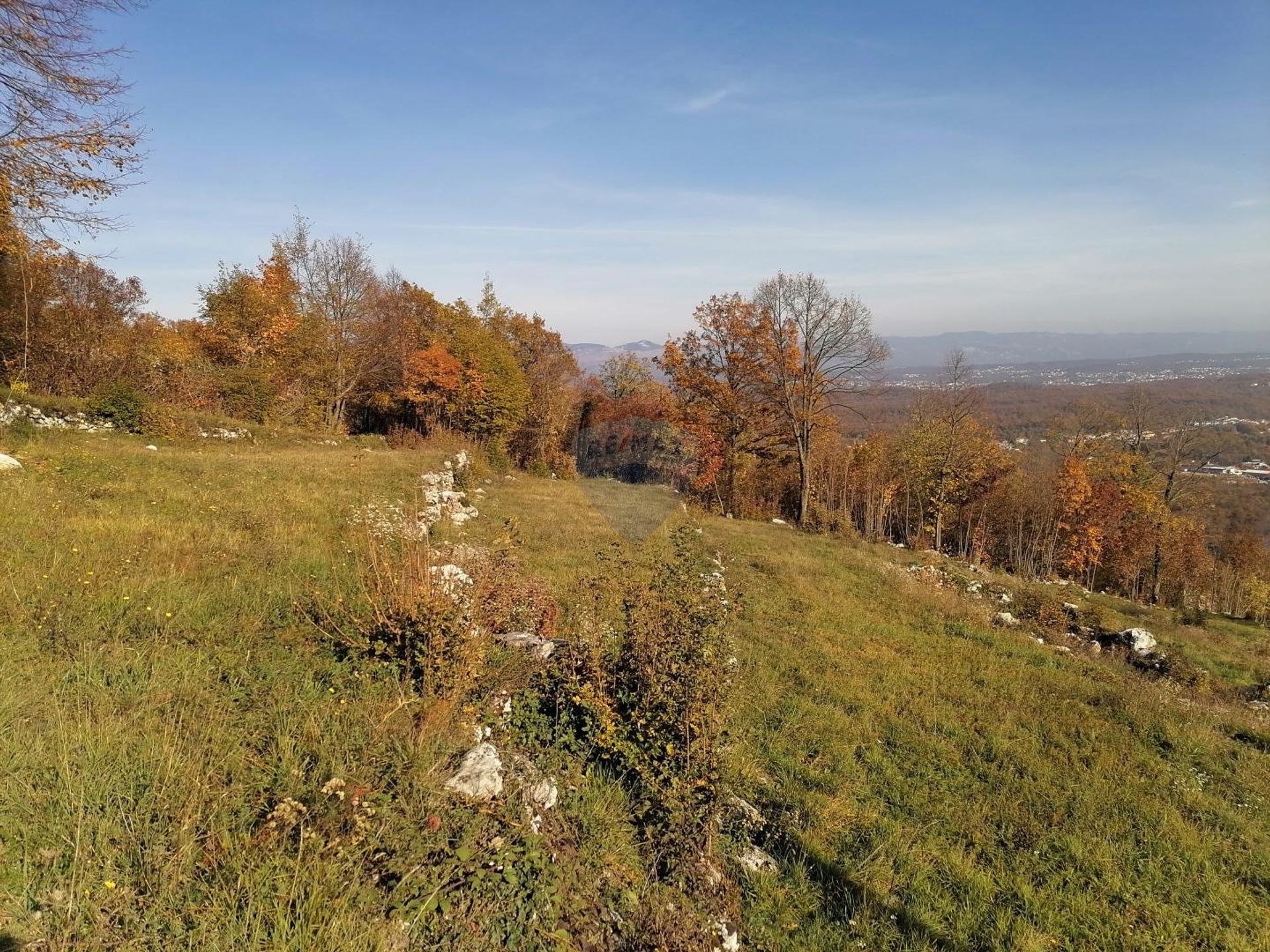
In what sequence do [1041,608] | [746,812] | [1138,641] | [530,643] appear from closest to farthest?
[746,812], [530,643], [1138,641], [1041,608]

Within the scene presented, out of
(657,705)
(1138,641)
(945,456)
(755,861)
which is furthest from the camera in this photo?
(945,456)

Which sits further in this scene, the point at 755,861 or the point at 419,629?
the point at 419,629

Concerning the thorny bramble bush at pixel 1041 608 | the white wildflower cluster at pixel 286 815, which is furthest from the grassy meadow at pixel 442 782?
the thorny bramble bush at pixel 1041 608

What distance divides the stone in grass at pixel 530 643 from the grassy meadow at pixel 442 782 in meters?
0.62

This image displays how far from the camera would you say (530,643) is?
227 inches

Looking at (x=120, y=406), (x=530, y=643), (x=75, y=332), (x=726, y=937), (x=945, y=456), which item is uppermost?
(x=75, y=332)

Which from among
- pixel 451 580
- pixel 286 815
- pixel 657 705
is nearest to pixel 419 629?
pixel 451 580

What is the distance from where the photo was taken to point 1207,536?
3650cm

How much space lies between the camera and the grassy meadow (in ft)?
8.02

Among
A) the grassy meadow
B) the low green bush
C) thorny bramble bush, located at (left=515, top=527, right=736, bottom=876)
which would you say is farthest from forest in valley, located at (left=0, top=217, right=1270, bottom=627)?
thorny bramble bush, located at (left=515, top=527, right=736, bottom=876)

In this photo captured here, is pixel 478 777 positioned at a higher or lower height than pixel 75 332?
lower

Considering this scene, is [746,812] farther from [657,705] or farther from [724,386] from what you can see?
[724,386]

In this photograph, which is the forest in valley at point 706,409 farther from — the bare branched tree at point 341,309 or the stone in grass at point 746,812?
the stone in grass at point 746,812

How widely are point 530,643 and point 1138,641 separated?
40.0 ft
